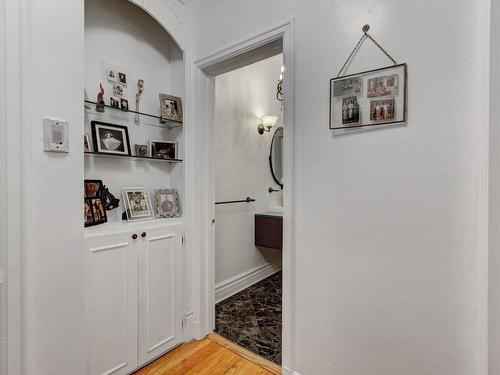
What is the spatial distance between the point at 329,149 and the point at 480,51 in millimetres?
701

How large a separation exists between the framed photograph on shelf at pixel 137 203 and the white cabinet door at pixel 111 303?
0.25 metres

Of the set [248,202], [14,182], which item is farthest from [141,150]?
[248,202]

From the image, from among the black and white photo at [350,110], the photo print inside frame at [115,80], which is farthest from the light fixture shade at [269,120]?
the black and white photo at [350,110]

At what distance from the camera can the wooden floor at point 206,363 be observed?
66.9 inches

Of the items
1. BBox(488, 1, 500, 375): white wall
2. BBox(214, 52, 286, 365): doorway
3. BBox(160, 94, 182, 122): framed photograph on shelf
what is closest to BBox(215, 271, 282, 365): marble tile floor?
BBox(214, 52, 286, 365): doorway

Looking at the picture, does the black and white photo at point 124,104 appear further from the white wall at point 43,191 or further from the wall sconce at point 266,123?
the wall sconce at point 266,123

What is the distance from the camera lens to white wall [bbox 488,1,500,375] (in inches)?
36.0

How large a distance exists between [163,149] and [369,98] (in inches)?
57.4

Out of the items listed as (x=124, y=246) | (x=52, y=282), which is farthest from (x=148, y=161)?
(x=52, y=282)

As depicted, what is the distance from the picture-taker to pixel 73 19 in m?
1.33

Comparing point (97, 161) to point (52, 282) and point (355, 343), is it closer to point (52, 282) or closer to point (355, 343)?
point (52, 282)

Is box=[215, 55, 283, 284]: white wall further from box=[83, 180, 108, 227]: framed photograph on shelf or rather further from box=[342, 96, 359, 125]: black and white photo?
box=[342, 96, 359, 125]: black and white photo

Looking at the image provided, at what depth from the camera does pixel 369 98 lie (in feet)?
4.25

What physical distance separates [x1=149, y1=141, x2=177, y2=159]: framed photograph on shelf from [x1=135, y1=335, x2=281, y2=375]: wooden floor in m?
1.43
